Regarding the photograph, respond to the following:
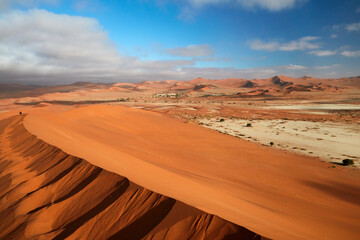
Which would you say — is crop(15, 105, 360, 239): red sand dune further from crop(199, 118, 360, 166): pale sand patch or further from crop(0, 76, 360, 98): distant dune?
crop(0, 76, 360, 98): distant dune

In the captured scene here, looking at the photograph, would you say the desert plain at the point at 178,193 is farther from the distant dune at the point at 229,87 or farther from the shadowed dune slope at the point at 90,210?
the distant dune at the point at 229,87

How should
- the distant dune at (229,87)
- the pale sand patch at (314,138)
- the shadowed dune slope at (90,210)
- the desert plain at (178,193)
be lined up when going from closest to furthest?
the shadowed dune slope at (90,210) < the desert plain at (178,193) < the pale sand patch at (314,138) < the distant dune at (229,87)

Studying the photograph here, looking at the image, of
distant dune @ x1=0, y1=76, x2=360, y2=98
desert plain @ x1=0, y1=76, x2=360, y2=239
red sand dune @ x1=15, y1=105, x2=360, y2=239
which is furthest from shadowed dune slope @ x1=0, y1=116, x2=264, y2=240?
distant dune @ x1=0, y1=76, x2=360, y2=98

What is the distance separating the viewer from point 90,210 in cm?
349

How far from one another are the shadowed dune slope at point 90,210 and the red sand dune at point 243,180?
0.24 m

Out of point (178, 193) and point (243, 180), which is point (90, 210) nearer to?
point (178, 193)

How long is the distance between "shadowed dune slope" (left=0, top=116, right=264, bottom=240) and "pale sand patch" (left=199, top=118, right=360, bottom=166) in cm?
1180

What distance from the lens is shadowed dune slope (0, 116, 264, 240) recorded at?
2658 mm

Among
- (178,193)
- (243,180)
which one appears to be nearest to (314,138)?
(243,180)

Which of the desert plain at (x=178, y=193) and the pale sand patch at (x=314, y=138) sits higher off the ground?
the desert plain at (x=178, y=193)

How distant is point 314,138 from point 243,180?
12.6 metres

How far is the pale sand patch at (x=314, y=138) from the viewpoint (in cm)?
1275

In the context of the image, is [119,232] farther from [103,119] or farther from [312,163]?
[103,119]

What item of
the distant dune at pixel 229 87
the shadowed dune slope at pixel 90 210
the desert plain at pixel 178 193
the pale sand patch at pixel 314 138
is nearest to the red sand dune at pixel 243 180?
the desert plain at pixel 178 193
